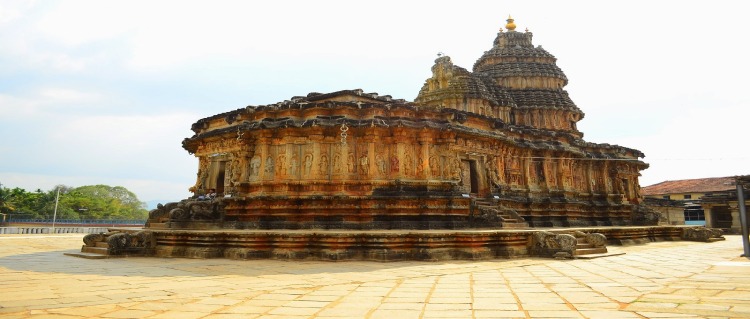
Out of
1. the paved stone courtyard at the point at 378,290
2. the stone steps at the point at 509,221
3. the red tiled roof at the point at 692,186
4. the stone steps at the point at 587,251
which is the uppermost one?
the red tiled roof at the point at 692,186

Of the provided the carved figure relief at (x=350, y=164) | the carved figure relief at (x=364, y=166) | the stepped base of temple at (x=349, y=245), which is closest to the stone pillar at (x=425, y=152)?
the carved figure relief at (x=364, y=166)

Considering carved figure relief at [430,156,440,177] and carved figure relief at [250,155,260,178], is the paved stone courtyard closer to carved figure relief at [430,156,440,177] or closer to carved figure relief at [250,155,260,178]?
carved figure relief at [430,156,440,177]

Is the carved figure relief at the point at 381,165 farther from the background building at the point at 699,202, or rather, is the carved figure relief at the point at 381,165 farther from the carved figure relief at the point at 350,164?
the background building at the point at 699,202

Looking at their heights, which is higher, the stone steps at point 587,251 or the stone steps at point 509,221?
the stone steps at point 509,221

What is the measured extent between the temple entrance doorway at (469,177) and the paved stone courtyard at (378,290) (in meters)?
8.67

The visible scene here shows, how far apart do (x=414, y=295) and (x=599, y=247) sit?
9.16 metres

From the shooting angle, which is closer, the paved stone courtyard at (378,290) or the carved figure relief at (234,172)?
the paved stone courtyard at (378,290)

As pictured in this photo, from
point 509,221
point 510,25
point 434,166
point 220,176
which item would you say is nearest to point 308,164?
point 434,166

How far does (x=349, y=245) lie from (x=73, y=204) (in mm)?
72445

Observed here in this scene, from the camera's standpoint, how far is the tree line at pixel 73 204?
60594mm

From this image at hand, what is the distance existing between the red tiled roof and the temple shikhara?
33186 mm

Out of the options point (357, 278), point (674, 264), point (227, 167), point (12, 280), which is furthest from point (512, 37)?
point (12, 280)

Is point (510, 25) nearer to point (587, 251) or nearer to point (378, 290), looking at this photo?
point (587, 251)

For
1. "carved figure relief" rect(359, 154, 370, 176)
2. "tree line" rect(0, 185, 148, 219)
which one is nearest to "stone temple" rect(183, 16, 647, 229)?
"carved figure relief" rect(359, 154, 370, 176)
